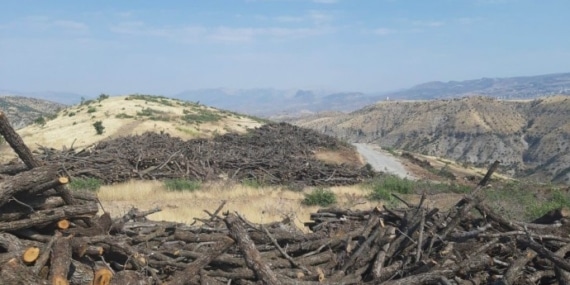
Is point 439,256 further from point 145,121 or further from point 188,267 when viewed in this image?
point 145,121

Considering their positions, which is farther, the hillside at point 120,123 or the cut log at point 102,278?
the hillside at point 120,123

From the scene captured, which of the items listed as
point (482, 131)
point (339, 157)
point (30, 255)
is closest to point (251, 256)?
point (30, 255)

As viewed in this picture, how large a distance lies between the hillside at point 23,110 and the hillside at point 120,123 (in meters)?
13.4

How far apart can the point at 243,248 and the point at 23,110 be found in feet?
345

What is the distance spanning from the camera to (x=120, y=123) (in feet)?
128

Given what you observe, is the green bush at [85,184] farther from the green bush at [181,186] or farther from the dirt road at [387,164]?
the dirt road at [387,164]

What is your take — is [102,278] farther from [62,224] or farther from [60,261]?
[62,224]

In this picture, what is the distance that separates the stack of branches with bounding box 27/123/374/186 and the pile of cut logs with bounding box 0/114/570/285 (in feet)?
36.6

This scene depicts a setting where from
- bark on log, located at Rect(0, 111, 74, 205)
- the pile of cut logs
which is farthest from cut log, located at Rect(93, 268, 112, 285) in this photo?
bark on log, located at Rect(0, 111, 74, 205)

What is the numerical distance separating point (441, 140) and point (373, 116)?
38.1m

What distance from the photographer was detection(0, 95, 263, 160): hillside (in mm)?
34719

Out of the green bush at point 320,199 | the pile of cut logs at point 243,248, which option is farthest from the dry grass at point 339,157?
the pile of cut logs at point 243,248

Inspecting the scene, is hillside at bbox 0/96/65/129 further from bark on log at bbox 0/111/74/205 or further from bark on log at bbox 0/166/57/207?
bark on log at bbox 0/166/57/207

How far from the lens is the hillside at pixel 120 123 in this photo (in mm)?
34719
